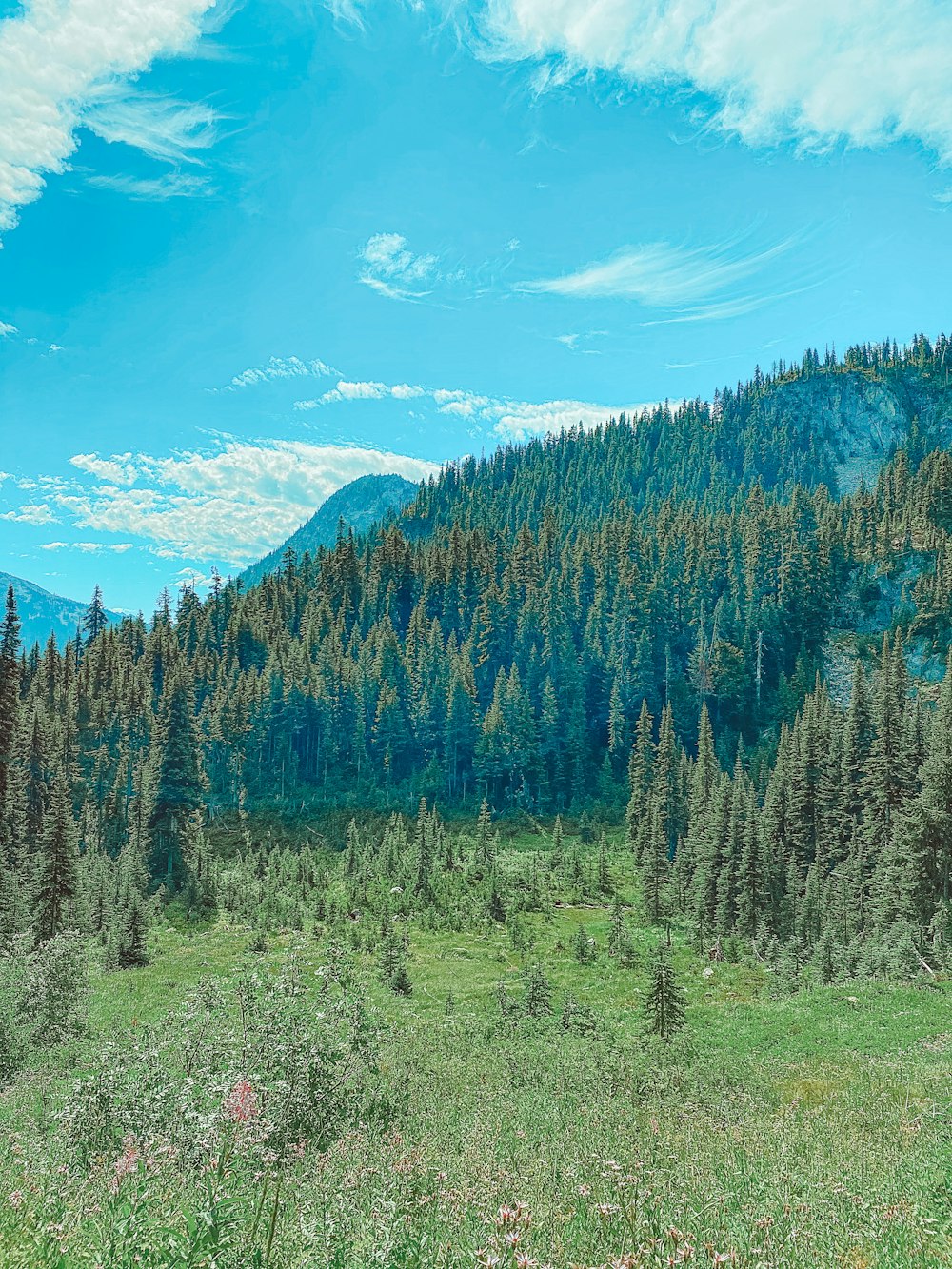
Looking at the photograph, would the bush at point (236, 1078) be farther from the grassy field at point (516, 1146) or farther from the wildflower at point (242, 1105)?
the wildflower at point (242, 1105)

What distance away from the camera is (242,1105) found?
5.41m

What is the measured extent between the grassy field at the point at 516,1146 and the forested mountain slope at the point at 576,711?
1779cm

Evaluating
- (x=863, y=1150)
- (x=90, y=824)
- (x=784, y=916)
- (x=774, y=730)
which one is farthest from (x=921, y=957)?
(x=90, y=824)

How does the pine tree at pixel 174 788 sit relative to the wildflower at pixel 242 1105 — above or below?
below

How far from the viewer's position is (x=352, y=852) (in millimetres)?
55031

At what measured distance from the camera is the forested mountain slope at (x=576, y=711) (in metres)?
45.6

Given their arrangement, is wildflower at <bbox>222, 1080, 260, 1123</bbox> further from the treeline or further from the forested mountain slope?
the forested mountain slope

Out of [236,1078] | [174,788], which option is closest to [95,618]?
[174,788]

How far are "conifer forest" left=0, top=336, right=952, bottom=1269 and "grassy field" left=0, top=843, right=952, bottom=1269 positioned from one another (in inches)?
3.8

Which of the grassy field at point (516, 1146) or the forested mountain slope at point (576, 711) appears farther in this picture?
the forested mountain slope at point (576, 711)

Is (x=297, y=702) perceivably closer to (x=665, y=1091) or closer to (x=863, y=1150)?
(x=665, y=1091)

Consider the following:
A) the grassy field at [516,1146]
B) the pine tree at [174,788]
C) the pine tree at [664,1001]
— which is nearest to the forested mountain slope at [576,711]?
the pine tree at [174,788]

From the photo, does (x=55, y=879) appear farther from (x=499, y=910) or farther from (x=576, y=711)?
(x=576, y=711)

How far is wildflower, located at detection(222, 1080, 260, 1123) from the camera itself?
5.36m
